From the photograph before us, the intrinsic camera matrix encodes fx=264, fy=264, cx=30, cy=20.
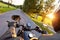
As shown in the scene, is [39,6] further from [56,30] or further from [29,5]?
[56,30]

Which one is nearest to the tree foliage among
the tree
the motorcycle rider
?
the tree

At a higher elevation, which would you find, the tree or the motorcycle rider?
the motorcycle rider

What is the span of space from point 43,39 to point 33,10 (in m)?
29.0

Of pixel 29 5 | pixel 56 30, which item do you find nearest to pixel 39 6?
pixel 29 5

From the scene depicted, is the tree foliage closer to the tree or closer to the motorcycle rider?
the tree

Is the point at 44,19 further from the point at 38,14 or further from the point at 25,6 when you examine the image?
the point at 25,6

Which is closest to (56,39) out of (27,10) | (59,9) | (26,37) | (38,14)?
(59,9)

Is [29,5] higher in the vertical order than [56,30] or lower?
lower

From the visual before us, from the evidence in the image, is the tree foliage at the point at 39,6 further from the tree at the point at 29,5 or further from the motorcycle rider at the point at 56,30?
the motorcycle rider at the point at 56,30

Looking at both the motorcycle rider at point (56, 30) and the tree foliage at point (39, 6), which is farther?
the tree foliage at point (39, 6)

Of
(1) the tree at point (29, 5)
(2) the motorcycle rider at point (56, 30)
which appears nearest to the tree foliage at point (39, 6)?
(1) the tree at point (29, 5)

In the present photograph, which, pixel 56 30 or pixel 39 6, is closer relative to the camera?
pixel 56 30

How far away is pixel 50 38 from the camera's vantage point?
77.5 inches

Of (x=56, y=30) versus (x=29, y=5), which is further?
(x=29, y=5)
